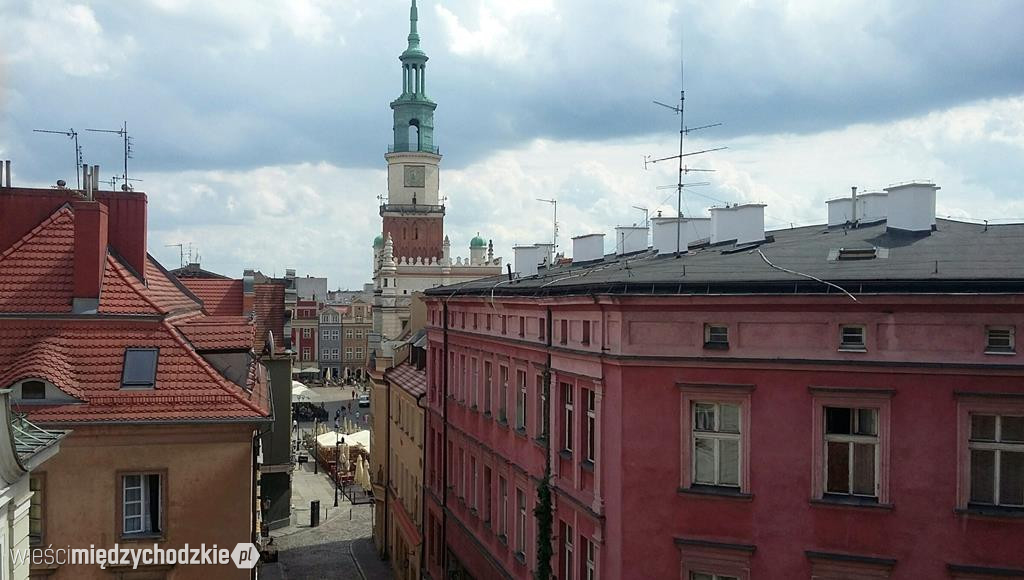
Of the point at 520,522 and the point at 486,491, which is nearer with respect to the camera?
the point at 520,522

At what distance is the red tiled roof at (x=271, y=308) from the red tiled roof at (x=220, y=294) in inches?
295

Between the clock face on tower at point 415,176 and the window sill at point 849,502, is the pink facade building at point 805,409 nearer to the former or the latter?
the window sill at point 849,502

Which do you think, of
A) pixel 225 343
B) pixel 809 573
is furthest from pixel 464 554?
pixel 809 573

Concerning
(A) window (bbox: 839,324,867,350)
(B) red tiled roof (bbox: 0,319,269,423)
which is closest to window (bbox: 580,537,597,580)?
(A) window (bbox: 839,324,867,350)

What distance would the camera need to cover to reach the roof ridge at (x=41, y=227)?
23308 mm

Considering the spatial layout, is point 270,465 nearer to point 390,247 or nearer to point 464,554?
point 464,554

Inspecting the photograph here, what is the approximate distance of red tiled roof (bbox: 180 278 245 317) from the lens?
4019cm

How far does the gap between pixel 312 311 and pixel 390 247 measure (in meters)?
58.1

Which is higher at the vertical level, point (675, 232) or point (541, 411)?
point (675, 232)

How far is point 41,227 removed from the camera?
78.9 ft

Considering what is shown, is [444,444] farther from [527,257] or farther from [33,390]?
[33,390]

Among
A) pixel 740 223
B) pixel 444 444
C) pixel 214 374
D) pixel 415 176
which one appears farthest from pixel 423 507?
pixel 415 176

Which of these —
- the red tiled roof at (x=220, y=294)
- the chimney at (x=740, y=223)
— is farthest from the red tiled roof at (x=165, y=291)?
the chimney at (x=740, y=223)

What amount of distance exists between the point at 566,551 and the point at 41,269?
43.4 feet
